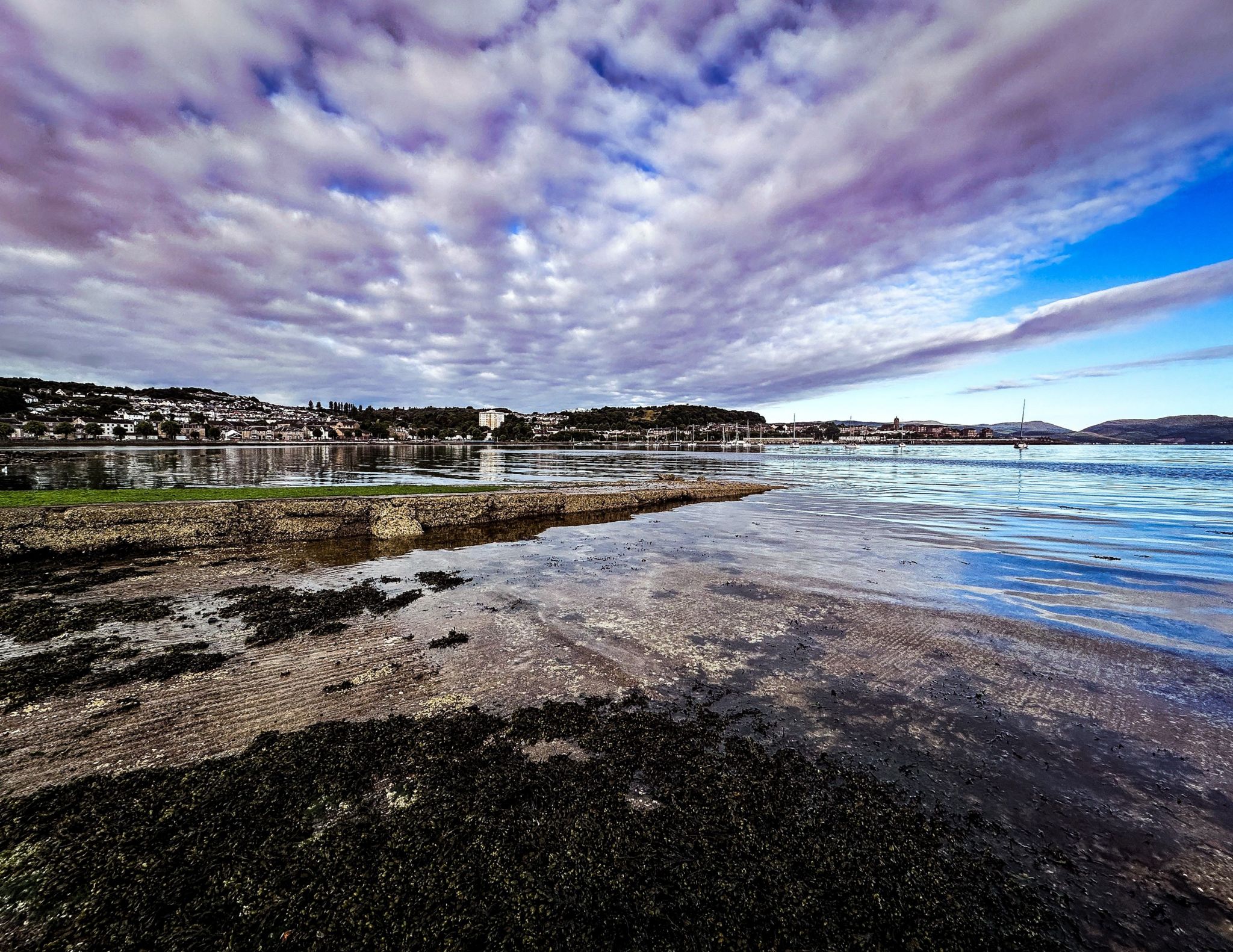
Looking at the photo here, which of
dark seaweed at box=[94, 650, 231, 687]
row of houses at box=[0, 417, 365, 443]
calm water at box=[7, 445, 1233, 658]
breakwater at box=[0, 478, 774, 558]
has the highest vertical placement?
row of houses at box=[0, 417, 365, 443]

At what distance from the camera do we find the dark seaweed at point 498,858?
2875 millimetres

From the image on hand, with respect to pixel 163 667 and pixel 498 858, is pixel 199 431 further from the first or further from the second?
pixel 498 858

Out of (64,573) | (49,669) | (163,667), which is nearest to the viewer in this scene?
(49,669)

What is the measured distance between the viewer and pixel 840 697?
5809mm

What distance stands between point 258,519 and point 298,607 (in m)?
7.91

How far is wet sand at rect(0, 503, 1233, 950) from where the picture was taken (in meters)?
3.70

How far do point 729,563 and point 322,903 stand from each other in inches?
422

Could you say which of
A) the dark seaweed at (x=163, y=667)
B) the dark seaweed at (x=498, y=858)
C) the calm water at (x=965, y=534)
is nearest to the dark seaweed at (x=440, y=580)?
the dark seaweed at (x=163, y=667)

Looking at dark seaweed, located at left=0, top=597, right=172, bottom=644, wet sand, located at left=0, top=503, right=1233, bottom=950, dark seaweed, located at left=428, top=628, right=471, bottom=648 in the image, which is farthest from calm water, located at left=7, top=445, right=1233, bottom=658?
dark seaweed, located at left=0, top=597, right=172, bottom=644

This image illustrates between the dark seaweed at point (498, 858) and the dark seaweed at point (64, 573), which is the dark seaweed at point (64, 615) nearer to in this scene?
the dark seaweed at point (64, 573)

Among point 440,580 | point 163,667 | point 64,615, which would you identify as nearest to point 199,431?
point 64,615

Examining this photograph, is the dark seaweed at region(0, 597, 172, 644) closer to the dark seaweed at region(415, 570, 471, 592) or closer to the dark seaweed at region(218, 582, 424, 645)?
the dark seaweed at region(218, 582, 424, 645)

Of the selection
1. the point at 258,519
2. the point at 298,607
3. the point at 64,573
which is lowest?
the point at 298,607

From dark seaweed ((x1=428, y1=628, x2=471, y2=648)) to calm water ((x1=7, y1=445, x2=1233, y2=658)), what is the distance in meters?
7.18
